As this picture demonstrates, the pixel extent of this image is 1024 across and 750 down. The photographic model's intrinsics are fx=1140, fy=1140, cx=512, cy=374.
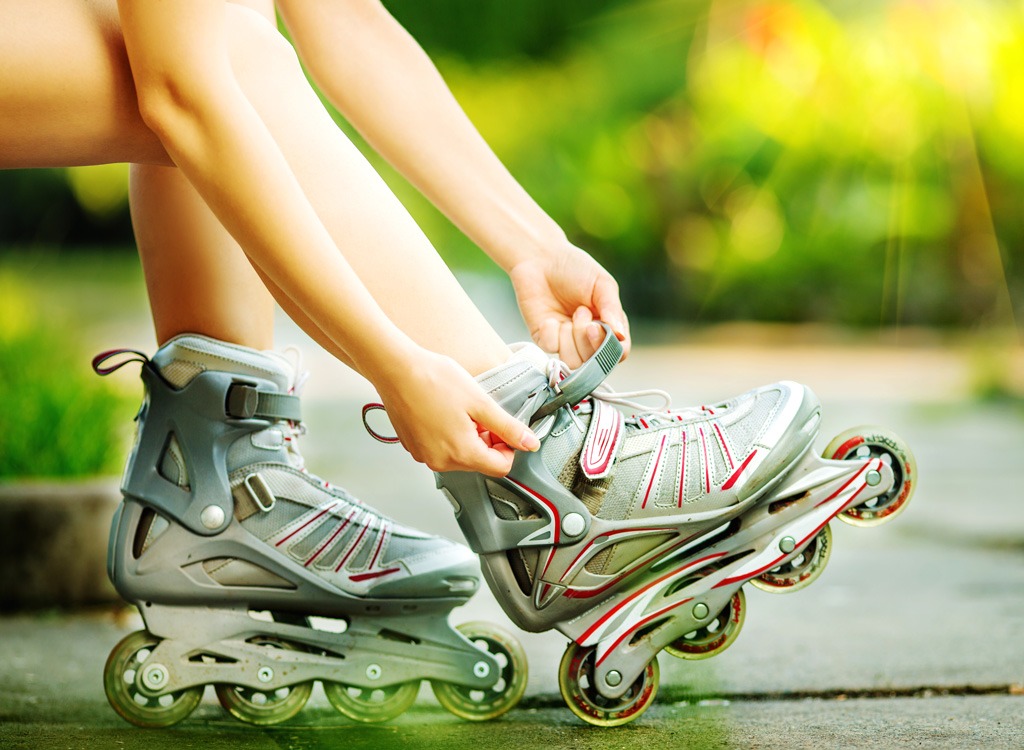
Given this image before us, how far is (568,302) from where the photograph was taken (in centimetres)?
135

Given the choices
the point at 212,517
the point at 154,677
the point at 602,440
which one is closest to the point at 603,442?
the point at 602,440

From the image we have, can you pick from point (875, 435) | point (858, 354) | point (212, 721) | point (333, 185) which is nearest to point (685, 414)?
point (875, 435)

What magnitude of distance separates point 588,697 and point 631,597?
0.37 ft

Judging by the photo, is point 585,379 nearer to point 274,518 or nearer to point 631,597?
point 631,597

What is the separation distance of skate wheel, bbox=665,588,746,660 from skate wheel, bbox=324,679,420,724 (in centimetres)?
29

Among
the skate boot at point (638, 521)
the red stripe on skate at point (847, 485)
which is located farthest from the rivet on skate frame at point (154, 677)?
the red stripe on skate at point (847, 485)

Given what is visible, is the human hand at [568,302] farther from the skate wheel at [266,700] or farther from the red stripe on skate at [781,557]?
the skate wheel at [266,700]

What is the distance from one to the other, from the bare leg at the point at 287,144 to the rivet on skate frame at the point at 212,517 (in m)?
0.25

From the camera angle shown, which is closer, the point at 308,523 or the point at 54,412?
the point at 308,523

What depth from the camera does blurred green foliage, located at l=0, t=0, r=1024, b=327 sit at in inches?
252

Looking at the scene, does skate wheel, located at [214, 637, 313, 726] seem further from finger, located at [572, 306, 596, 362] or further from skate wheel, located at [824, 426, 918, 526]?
skate wheel, located at [824, 426, 918, 526]

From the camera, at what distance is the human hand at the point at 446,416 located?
992 millimetres

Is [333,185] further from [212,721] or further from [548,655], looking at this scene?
[548,655]

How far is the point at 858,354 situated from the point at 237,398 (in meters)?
5.06
